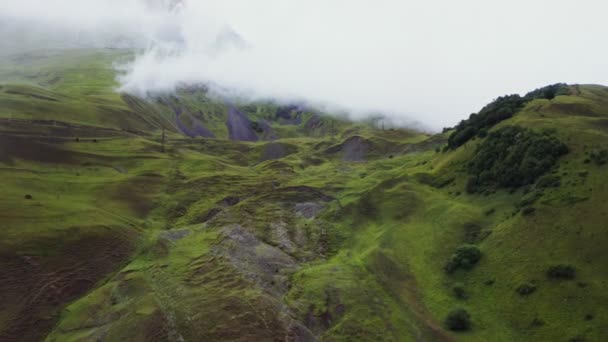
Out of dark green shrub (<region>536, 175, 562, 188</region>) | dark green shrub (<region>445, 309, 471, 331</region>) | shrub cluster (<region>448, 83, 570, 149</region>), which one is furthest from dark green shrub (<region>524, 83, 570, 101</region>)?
dark green shrub (<region>445, 309, 471, 331</region>)

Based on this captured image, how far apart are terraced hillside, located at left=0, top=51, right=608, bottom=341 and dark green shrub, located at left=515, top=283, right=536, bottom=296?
11cm

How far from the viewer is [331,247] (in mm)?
67000

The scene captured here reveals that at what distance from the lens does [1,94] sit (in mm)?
142750

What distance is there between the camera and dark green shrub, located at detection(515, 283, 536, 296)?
44.4 meters

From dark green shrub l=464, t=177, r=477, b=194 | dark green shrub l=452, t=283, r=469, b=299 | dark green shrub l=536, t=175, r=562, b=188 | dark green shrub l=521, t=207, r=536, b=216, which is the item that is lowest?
dark green shrub l=452, t=283, r=469, b=299

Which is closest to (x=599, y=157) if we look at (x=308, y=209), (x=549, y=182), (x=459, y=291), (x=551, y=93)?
(x=549, y=182)

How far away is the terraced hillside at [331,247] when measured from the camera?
43875 mm

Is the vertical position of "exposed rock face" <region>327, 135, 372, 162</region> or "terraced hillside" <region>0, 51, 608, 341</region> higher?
"exposed rock face" <region>327, 135, 372, 162</region>

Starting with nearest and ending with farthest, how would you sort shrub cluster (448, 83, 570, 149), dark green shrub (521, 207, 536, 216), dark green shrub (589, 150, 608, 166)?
dark green shrub (521, 207, 536, 216)
dark green shrub (589, 150, 608, 166)
shrub cluster (448, 83, 570, 149)

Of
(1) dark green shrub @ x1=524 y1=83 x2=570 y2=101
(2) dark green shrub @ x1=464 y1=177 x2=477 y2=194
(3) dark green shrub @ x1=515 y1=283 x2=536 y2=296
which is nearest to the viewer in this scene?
(3) dark green shrub @ x1=515 y1=283 x2=536 y2=296

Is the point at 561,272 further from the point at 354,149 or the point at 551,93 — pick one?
the point at 354,149

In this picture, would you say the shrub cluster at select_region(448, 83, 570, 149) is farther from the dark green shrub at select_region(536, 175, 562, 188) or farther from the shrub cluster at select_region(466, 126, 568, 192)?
the dark green shrub at select_region(536, 175, 562, 188)

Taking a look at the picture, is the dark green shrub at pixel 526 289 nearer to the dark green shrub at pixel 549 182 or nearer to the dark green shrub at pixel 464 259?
the dark green shrub at pixel 464 259

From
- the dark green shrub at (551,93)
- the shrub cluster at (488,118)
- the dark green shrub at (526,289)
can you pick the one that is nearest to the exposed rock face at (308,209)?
the shrub cluster at (488,118)
